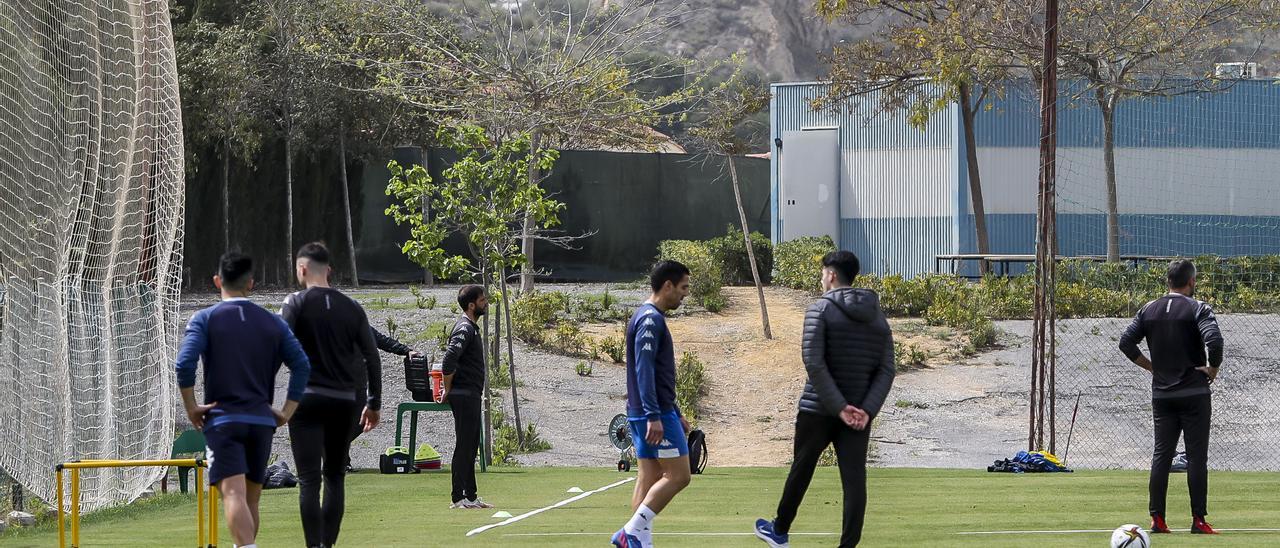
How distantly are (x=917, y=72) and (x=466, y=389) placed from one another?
21.2 meters

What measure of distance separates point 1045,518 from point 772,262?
22587 millimetres

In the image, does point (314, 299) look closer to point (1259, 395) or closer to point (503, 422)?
point (503, 422)

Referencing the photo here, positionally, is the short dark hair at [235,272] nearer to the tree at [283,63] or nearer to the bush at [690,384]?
the bush at [690,384]

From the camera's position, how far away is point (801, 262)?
104ft

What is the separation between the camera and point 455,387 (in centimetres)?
1290

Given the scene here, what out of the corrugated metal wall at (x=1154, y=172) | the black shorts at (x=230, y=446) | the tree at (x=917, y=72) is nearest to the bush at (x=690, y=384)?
the tree at (x=917, y=72)

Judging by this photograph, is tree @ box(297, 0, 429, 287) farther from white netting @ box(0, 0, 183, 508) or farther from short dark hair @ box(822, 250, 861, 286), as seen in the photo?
short dark hair @ box(822, 250, 861, 286)

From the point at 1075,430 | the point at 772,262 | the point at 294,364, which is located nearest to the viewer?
the point at 294,364

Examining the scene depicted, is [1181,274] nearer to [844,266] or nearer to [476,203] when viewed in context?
[844,266]

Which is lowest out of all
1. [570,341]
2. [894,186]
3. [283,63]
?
[570,341]

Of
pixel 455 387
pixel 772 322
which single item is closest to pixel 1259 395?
pixel 772 322

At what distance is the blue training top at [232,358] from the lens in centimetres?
751

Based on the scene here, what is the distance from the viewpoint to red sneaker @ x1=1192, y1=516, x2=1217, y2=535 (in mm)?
9953

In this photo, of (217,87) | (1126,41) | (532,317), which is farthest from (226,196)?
(1126,41)
